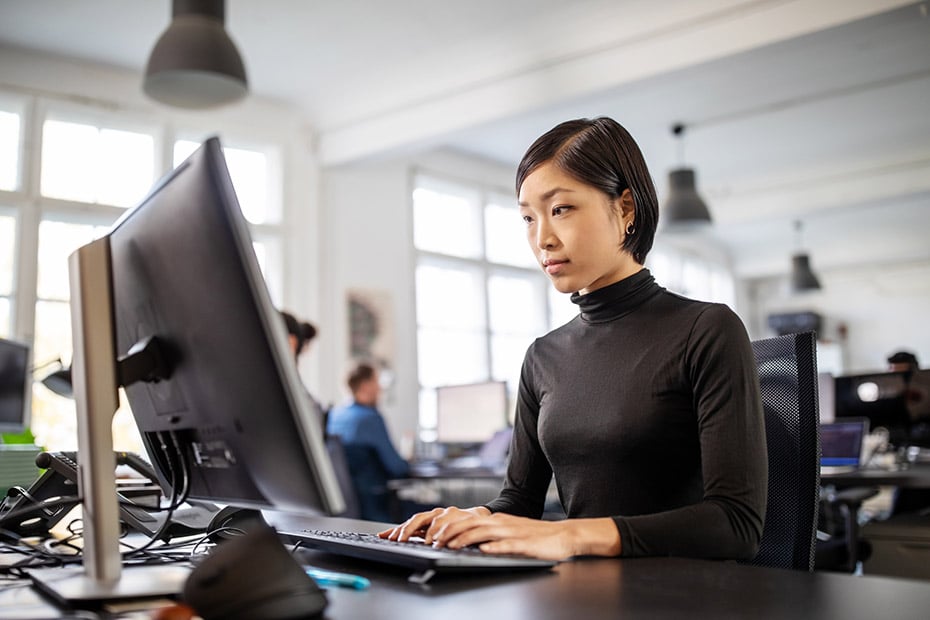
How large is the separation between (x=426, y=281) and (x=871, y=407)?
3.85 m

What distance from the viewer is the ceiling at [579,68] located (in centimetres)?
446

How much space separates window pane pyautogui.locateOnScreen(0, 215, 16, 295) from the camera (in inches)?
192

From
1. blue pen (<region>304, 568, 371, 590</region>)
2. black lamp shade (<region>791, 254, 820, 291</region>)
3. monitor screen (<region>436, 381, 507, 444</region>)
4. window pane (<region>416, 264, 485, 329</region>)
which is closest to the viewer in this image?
blue pen (<region>304, 568, 371, 590</region>)

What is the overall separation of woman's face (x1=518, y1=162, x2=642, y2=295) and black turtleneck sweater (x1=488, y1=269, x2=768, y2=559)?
10 cm

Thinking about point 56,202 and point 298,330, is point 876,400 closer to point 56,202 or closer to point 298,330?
point 298,330

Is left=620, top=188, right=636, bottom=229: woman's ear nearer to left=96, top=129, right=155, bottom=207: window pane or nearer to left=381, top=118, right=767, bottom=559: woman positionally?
left=381, top=118, right=767, bottom=559: woman

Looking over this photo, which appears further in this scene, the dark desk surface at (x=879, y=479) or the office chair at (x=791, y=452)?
the dark desk surface at (x=879, y=479)

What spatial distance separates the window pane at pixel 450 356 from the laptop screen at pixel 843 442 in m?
3.70

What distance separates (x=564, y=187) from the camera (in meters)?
1.23

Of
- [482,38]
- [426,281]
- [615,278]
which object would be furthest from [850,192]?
[615,278]

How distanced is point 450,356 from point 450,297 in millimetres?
541

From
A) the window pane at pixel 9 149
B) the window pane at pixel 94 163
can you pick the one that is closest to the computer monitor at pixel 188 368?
the window pane at pixel 94 163

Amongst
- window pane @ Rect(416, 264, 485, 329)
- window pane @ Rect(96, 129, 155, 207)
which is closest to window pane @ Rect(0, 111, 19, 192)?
window pane @ Rect(96, 129, 155, 207)

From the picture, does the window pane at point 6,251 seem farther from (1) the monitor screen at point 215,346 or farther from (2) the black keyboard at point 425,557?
(2) the black keyboard at point 425,557
